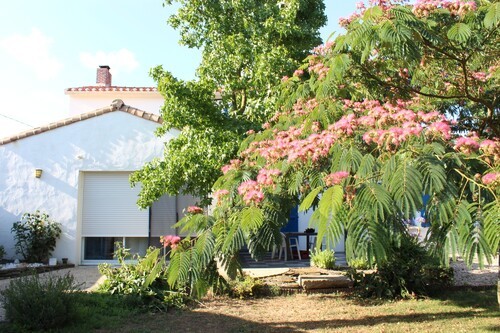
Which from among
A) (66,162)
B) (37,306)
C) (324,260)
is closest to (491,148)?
(37,306)

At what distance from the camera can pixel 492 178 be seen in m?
3.23

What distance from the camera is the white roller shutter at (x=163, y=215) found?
44.0 feet

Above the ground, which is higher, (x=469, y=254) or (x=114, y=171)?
(x=114, y=171)

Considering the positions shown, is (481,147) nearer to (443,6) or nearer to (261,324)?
(443,6)

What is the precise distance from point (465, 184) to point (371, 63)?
121 inches

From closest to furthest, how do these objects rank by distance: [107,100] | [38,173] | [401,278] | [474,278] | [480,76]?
1. [480,76]
2. [401,278]
3. [474,278]
4. [38,173]
5. [107,100]

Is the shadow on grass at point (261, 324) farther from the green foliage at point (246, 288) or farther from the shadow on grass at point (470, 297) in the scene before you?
the green foliage at point (246, 288)

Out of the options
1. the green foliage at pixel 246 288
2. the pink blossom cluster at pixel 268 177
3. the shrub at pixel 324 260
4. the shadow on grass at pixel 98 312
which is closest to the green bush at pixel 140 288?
the shadow on grass at pixel 98 312

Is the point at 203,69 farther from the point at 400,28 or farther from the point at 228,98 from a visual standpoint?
the point at 400,28

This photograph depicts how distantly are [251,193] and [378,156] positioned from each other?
1095 millimetres

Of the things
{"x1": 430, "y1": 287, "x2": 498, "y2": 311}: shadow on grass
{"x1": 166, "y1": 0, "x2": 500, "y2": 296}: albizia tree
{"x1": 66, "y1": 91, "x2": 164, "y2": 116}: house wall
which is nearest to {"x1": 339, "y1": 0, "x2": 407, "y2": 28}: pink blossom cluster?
{"x1": 166, "y1": 0, "x2": 500, "y2": 296}: albizia tree

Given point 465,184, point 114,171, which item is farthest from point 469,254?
point 114,171

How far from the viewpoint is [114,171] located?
13406 millimetres

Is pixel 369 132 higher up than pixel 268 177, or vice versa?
pixel 369 132
